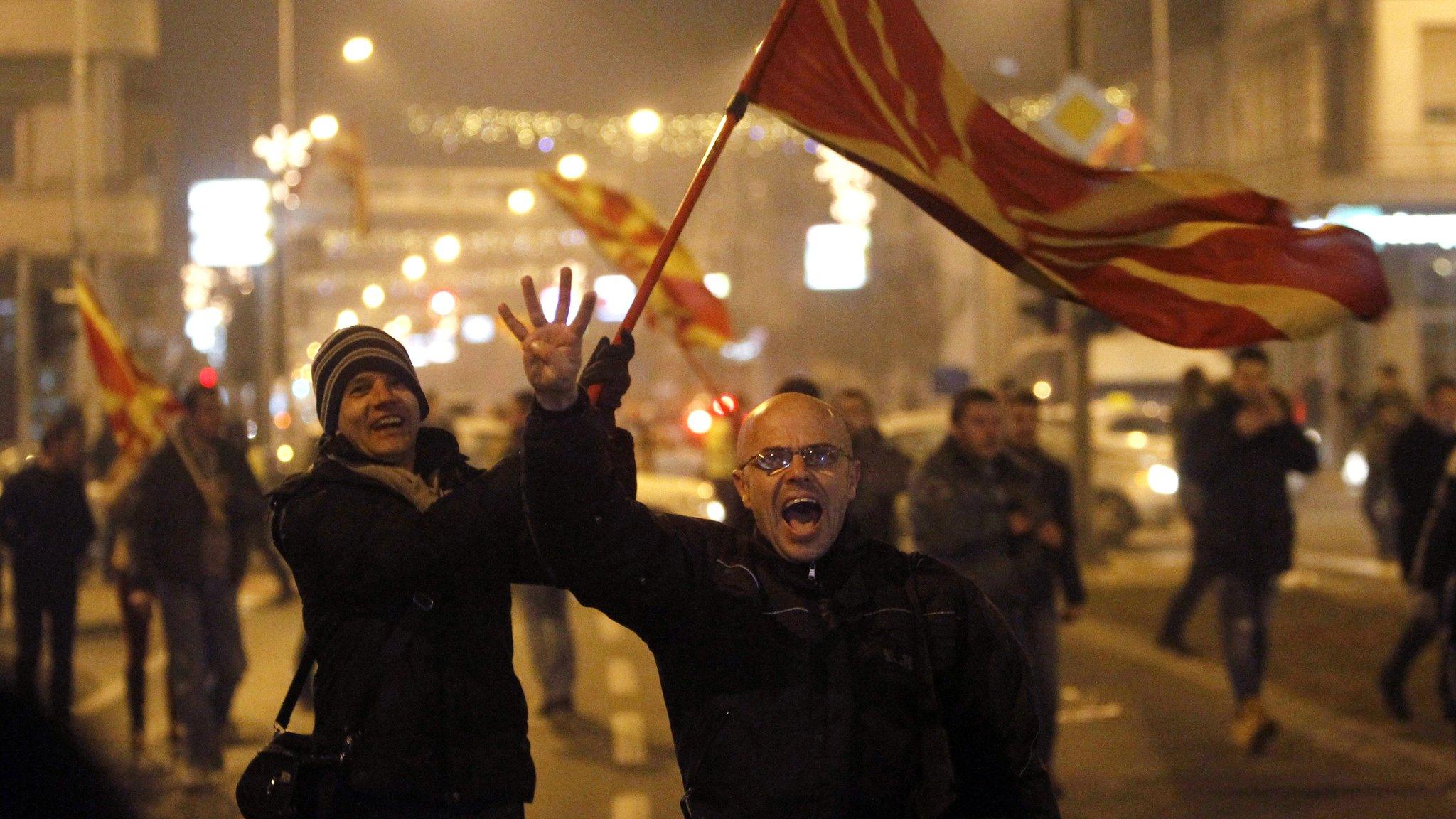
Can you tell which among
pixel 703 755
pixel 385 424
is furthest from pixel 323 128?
pixel 703 755

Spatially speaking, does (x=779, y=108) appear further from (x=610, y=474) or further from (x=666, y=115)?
(x=666, y=115)

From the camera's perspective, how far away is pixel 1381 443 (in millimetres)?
16656

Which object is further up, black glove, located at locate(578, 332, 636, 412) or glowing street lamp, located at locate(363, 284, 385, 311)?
glowing street lamp, located at locate(363, 284, 385, 311)

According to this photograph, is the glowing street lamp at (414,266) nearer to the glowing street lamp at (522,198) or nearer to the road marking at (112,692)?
the glowing street lamp at (522,198)

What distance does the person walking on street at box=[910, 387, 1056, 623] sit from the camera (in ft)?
23.0

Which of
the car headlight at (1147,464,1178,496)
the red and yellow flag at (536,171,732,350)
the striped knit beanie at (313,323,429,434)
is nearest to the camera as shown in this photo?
the striped knit beanie at (313,323,429,434)

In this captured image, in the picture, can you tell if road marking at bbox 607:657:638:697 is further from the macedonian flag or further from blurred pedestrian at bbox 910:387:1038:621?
the macedonian flag

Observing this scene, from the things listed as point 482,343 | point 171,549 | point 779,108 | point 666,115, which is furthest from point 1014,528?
point 482,343

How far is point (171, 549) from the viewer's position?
A: 27.0 ft

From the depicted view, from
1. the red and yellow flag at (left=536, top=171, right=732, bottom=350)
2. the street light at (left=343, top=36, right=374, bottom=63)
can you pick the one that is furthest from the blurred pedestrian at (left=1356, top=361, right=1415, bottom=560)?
the street light at (left=343, top=36, right=374, bottom=63)

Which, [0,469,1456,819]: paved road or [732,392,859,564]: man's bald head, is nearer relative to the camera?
[732,392,859,564]: man's bald head

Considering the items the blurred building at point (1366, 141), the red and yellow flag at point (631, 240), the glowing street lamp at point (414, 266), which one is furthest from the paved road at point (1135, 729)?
the glowing street lamp at point (414, 266)

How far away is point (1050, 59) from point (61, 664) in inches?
1108

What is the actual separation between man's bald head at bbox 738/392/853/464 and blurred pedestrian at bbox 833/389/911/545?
545 cm
